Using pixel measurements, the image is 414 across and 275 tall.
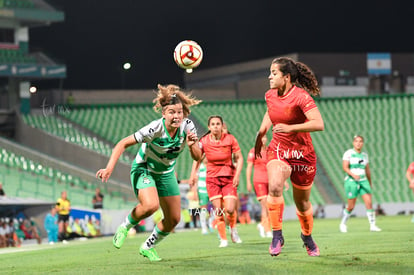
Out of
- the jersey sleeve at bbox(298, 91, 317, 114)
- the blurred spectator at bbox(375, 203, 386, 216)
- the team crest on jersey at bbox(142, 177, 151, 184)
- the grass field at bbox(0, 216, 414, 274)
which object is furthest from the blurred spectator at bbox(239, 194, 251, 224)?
the jersey sleeve at bbox(298, 91, 317, 114)

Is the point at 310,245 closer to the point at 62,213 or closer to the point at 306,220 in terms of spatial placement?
the point at 306,220

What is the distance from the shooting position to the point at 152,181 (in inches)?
439

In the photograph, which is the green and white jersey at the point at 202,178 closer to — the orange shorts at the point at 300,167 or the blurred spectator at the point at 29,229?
the blurred spectator at the point at 29,229

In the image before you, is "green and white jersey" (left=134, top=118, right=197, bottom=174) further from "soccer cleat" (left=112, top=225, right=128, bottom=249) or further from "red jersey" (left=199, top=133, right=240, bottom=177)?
"red jersey" (left=199, top=133, right=240, bottom=177)

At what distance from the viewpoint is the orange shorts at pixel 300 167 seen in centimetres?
1100

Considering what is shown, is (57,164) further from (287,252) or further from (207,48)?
(287,252)

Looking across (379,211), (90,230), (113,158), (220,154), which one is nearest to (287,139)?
(113,158)

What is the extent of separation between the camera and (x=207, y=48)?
5681 centimetres

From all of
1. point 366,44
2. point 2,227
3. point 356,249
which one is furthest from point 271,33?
point 356,249

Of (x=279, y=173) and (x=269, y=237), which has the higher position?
(x=279, y=173)

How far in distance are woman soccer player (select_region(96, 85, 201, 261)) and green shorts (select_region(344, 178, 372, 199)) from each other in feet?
33.1

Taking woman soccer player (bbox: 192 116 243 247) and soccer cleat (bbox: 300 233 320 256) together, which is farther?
woman soccer player (bbox: 192 116 243 247)

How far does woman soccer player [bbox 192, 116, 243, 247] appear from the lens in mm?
16047

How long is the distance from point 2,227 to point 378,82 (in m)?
37.0
